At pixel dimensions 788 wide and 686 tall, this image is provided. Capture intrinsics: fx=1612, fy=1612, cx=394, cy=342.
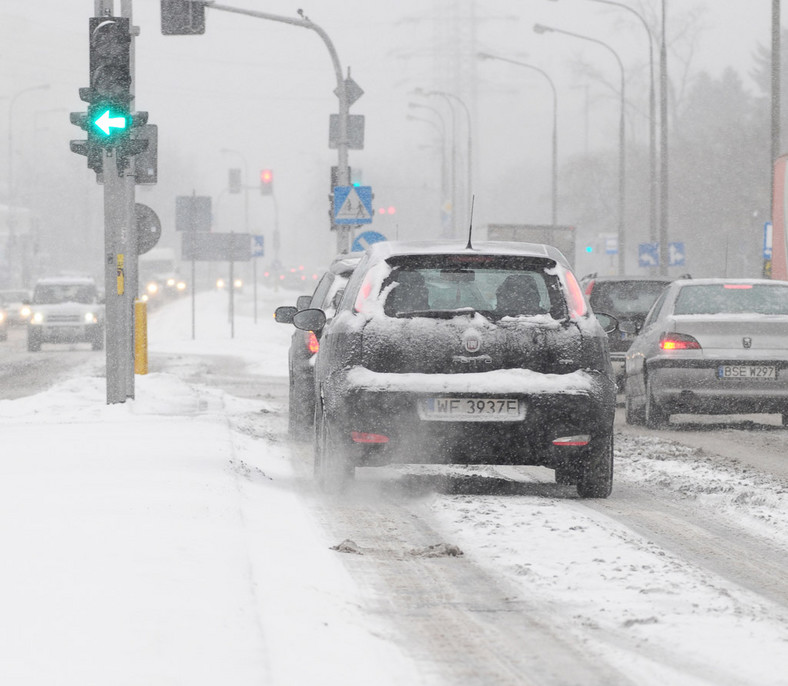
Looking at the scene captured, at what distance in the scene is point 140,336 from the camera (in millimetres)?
17984

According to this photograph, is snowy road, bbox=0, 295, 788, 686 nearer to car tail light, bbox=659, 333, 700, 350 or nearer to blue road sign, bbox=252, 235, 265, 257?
car tail light, bbox=659, 333, 700, 350

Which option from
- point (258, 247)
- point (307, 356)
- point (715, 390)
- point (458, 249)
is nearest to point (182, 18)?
point (307, 356)

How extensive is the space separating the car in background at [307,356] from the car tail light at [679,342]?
11.0 ft

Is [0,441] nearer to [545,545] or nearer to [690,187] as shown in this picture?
[545,545]

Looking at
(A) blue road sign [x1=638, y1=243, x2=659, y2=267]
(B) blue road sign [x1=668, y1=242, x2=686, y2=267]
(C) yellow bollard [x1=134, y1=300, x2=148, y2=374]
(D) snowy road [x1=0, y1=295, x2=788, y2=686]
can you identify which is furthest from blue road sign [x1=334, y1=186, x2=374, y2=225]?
(B) blue road sign [x1=668, y1=242, x2=686, y2=267]

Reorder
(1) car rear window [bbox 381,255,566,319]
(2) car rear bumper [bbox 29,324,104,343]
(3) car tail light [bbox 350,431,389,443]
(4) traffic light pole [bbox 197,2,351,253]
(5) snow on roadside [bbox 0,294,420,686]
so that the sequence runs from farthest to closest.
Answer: (2) car rear bumper [bbox 29,324,104,343]
(4) traffic light pole [bbox 197,2,351,253]
(1) car rear window [bbox 381,255,566,319]
(3) car tail light [bbox 350,431,389,443]
(5) snow on roadside [bbox 0,294,420,686]

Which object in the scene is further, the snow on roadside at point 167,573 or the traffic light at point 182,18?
the traffic light at point 182,18

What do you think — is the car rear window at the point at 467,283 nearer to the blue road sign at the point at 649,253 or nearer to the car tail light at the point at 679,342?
the car tail light at the point at 679,342

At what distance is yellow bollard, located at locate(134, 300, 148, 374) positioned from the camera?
57.0 ft

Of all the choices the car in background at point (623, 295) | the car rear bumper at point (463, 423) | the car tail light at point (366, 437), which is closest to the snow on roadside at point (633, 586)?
the car rear bumper at point (463, 423)

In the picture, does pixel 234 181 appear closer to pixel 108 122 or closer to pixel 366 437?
pixel 108 122

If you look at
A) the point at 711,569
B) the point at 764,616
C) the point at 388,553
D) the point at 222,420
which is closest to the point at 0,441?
the point at 222,420

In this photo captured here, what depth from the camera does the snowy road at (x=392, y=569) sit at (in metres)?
5.01

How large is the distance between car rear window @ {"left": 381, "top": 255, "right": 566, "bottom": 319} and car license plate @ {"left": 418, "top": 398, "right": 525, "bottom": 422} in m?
0.52
